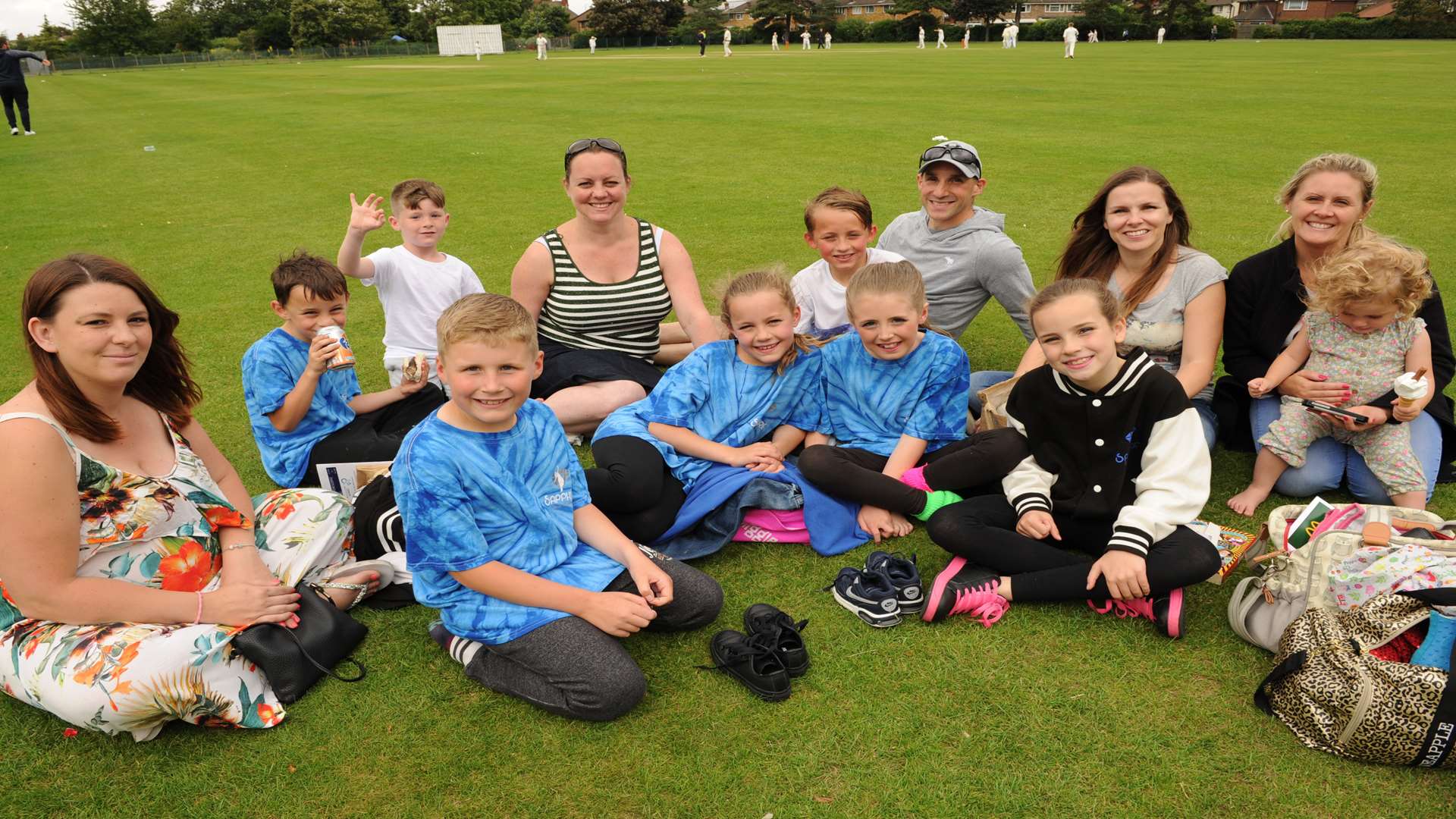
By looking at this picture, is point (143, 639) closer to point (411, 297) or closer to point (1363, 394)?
point (411, 297)

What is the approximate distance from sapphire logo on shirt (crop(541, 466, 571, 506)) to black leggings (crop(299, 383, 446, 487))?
142cm

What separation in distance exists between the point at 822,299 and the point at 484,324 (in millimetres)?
2605

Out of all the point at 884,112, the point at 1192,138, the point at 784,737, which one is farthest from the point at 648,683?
the point at 884,112

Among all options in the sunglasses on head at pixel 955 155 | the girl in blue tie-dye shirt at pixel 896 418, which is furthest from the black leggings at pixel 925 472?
the sunglasses on head at pixel 955 155

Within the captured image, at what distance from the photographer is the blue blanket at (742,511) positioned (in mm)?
4145

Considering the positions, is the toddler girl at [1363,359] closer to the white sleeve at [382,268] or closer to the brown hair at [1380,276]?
the brown hair at [1380,276]

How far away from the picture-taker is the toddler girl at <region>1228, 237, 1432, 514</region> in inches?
157

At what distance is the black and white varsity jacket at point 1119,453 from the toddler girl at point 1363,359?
44.5 inches

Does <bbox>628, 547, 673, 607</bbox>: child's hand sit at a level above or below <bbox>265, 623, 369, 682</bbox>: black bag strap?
above

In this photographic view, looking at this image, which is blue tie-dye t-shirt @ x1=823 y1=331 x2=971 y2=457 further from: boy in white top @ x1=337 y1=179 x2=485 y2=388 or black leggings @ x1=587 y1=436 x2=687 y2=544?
boy in white top @ x1=337 y1=179 x2=485 y2=388

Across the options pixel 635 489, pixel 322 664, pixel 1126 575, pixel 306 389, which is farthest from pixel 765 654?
pixel 306 389

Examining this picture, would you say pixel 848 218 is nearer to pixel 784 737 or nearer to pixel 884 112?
pixel 784 737

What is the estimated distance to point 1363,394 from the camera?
4.20 m

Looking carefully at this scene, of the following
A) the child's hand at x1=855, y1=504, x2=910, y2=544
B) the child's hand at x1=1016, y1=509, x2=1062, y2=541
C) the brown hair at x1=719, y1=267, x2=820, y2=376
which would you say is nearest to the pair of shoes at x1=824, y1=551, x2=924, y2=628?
the child's hand at x1=855, y1=504, x2=910, y2=544
